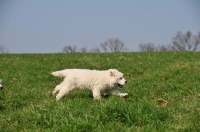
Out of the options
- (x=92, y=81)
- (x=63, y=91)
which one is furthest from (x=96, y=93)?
(x=63, y=91)

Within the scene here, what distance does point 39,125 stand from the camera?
4984mm

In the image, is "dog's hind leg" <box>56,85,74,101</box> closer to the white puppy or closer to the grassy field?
the white puppy

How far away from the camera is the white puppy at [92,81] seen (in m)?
7.73

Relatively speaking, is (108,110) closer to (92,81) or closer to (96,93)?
(96,93)

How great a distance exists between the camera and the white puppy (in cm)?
773

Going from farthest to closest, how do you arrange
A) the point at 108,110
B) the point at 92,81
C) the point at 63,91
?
the point at 92,81
the point at 63,91
the point at 108,110

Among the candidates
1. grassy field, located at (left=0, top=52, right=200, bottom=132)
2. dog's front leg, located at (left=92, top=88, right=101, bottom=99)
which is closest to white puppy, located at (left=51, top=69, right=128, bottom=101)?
dog's front leg, located at (left=92, top=88, right=101, bottom=99)

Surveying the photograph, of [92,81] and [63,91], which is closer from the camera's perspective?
[63,91]

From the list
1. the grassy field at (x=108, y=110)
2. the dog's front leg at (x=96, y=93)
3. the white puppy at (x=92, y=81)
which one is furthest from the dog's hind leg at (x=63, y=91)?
the dog's front leg at (x=96, y=93)

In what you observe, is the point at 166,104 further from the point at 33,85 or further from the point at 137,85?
the point at 33,85

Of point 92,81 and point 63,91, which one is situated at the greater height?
point 92,81

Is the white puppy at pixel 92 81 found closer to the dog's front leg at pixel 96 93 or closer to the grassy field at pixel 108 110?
the dog's front leg at pixel 96 93

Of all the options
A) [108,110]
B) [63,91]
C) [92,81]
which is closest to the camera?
[108,110]

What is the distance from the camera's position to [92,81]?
788 centimetres
